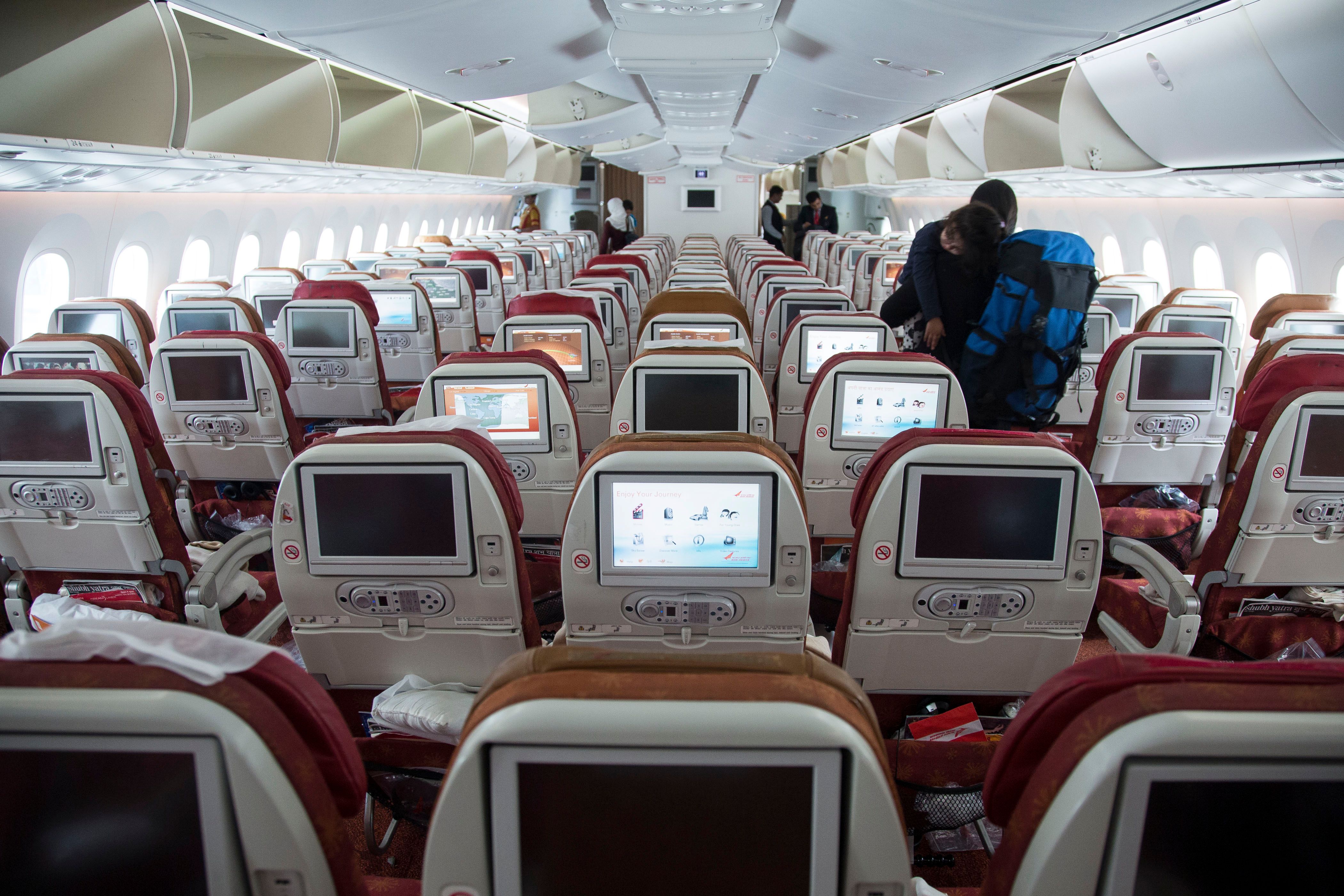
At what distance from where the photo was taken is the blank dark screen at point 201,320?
6.20m

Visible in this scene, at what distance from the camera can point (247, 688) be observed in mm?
1008

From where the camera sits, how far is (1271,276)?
7996mm

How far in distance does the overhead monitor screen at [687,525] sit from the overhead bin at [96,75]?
4.51 metres

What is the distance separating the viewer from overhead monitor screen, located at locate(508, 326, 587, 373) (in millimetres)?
5133

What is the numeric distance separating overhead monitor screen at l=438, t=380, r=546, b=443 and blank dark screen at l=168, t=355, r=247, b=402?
1412mm

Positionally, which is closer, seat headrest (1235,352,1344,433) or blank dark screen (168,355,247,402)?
seat headrest (1235,352,1344,433)

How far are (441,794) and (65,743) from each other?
476mm

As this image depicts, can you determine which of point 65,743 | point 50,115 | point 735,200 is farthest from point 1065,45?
point 735,200

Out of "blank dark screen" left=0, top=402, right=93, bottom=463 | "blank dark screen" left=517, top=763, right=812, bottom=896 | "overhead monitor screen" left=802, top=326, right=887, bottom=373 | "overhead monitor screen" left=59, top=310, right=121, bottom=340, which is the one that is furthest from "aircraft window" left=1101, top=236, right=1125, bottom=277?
"blank dark screen" left=517, top=763, right=812, bottom=896

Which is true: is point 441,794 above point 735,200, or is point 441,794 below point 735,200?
below

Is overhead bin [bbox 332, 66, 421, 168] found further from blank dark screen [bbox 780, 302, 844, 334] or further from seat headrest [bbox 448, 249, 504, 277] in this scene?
blank dark screen [bbox 780, 302, 844, 334]

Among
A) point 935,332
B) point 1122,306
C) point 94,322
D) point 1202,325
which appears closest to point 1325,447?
point 935,332

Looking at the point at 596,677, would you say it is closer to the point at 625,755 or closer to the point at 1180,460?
the point at 625,755

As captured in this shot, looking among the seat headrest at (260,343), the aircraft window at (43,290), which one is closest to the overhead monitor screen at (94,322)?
the aircraft window at (43,290)
